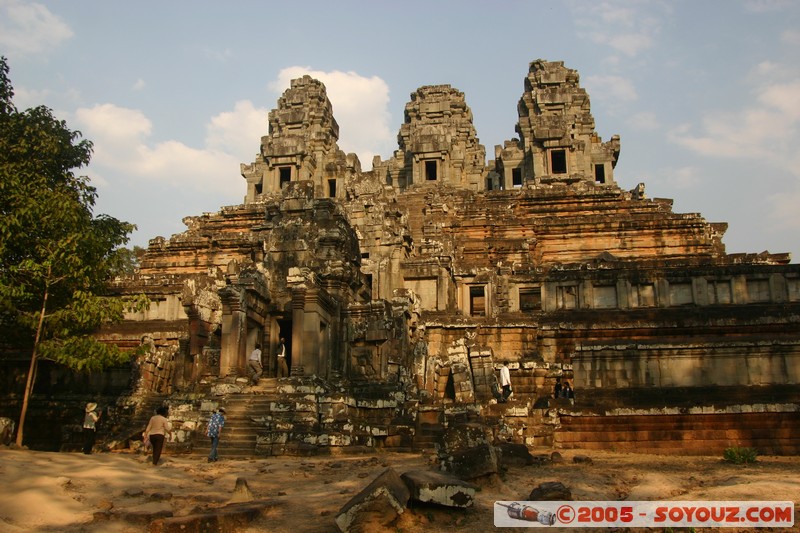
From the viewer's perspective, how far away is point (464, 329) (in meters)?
23.7

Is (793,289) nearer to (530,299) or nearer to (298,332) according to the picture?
(530,299)

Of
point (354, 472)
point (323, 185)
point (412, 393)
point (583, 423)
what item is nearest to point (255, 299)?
point (412, 393)

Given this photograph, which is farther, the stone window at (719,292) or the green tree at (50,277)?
the stone window at (719,292)

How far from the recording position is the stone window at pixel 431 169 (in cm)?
4672

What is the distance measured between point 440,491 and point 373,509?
1.04 meters

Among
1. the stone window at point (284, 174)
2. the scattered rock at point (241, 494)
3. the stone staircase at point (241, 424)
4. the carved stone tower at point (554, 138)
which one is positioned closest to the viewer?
the scattered rock at point (241, 494)

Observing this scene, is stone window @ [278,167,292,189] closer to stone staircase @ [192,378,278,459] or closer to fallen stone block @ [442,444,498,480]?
stone staircase @ [192,378,278,459]

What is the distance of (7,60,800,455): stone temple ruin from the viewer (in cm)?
1781

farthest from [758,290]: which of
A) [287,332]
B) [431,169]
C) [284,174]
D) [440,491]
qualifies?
[284,174]

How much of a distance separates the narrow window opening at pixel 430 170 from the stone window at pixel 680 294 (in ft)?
78.9

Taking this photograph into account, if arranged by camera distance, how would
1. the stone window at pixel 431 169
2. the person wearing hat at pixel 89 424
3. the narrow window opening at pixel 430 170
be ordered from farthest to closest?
the narrow window opening at pixel 430 170 → the stone window at pixel 431 169 → the person wearing hat at pixel 89 424

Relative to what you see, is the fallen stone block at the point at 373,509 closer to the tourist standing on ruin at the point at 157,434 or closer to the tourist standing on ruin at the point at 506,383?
the tourist standing on ruin at the point at 157,434

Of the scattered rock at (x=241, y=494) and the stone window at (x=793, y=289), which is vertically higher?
the stone window at (x=793, y=289)

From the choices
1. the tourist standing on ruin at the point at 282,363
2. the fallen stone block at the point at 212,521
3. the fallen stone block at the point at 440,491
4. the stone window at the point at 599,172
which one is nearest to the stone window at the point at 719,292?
the tourist standing on ruin at the point at 282,363
